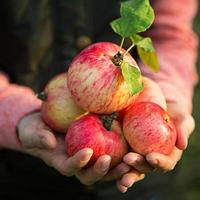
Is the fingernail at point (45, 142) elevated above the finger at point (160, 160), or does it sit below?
above

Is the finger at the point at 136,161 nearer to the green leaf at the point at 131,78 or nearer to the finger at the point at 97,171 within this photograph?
the finger at the point at 97,171

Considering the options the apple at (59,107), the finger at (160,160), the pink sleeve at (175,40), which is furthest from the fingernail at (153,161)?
the pink sleeve at (175,40)

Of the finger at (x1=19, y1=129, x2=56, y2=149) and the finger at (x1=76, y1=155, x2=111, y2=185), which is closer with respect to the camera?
the finger at (x1=76, y1=155, x2=111, y2=185)

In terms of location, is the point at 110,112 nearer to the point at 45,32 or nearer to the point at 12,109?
the point at 12,109

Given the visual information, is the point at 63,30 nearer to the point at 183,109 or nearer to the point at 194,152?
the point at 183,109

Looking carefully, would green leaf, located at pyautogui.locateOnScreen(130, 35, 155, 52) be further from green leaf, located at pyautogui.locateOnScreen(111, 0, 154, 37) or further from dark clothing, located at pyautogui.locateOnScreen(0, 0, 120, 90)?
dark clothing, located at pyautogui.locateOnScreen(0, 0, 120, 90)

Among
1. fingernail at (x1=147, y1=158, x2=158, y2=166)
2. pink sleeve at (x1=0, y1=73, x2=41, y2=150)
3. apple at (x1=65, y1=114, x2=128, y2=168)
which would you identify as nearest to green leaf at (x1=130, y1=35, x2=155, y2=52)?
apple at (x1=65, y1=114, x2=128, y2=168)
